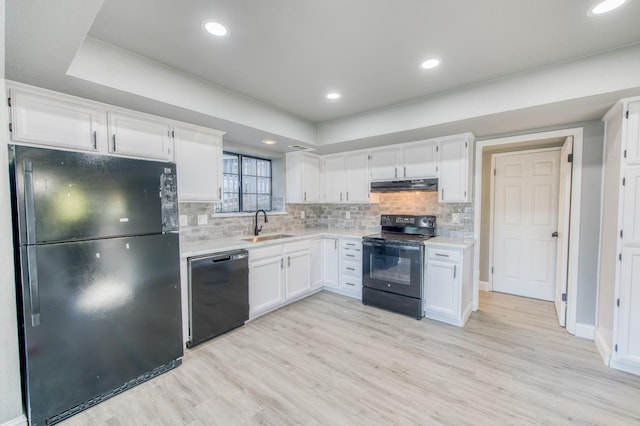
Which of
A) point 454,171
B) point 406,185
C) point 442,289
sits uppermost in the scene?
point 454,171

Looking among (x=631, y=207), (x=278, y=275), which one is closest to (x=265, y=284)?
(x=278, y=275)

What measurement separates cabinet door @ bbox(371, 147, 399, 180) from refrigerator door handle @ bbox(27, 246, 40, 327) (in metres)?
3.67

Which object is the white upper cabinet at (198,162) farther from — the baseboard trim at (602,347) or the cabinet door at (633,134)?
the baseboard trim at (602,347)

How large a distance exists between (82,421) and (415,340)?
2.78 m

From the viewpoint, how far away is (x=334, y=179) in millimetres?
4602

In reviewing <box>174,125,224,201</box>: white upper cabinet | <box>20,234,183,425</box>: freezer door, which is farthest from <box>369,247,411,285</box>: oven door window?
<box>20,234,183,425</box>: freezer door

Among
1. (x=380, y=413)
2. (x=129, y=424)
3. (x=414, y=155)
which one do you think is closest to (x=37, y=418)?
(x=129, y=424)

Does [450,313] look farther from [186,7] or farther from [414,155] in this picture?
[186,7]

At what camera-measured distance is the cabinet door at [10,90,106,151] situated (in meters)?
1.91

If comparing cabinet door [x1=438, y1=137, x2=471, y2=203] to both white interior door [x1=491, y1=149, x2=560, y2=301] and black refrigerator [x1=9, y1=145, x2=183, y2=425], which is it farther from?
black refrigerator [x1=9, y1=145, x2=183, y2=425]

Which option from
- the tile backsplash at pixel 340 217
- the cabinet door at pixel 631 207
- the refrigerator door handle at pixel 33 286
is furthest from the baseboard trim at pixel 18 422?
the cabinet door at pixel 631 207

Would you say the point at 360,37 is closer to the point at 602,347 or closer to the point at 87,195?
the point at 87,195

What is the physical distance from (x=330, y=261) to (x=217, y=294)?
191 cm

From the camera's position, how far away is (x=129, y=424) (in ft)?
5.79
